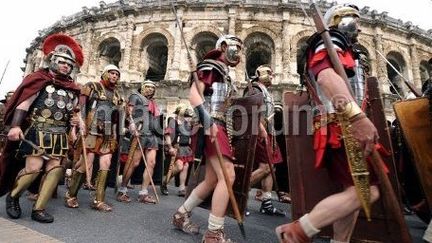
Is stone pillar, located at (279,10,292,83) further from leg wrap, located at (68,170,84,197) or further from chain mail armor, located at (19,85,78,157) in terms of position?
chain mail armor, located at (19,85,78,157)

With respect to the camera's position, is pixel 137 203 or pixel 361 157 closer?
pixel 361 157

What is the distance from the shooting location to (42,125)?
3768 mm

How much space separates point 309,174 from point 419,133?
1.20 m

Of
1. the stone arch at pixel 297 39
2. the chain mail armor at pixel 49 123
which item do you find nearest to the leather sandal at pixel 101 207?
the chain mail armor at pixel 49 123

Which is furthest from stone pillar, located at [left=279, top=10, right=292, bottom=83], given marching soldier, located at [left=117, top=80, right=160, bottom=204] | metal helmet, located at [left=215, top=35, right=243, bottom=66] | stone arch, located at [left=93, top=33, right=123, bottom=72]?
metal helmet, located at [left=215, top=35, right=243, bottom=66]

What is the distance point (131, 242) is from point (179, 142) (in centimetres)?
488

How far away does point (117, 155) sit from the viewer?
5.65 meters

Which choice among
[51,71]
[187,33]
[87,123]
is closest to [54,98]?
[51,71]

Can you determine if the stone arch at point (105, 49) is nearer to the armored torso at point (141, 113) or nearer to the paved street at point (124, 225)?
the armored torso at point (141, 113)

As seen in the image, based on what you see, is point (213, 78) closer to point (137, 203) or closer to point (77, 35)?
point (137, 203)

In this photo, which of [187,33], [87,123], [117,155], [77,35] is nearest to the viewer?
[87,123]

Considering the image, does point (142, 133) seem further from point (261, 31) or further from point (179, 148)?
point (261, 31)

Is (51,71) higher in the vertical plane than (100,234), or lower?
higher

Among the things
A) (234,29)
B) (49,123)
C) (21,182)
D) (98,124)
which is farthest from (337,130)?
(234,29)
